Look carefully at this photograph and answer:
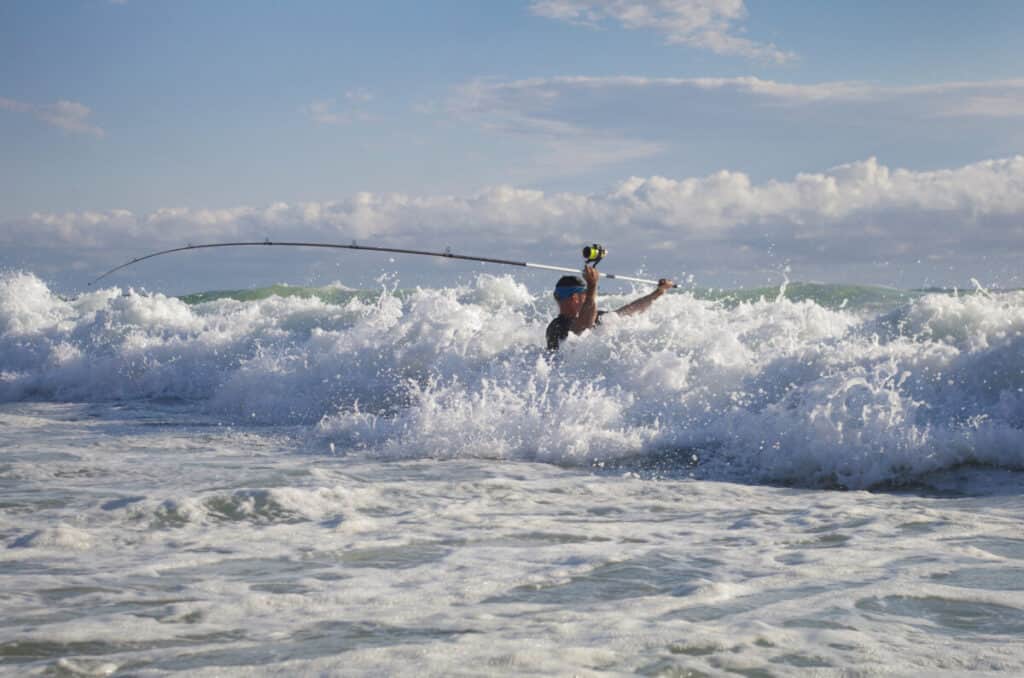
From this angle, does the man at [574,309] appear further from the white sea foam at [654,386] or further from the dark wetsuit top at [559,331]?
the white sea foam at [654,386]

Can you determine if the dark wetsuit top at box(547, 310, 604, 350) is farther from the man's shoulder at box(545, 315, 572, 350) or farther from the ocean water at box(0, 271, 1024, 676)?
the ocean water at box(0, 271, 1024, 676)

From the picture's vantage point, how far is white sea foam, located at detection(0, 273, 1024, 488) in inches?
320

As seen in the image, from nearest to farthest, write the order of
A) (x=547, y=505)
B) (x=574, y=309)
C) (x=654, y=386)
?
(x=547, y=505) < (x=654, y=386) < (x=574, y=309)

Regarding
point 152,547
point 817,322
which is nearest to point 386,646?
point 152,547

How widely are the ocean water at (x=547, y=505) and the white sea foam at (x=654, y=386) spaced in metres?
0.04

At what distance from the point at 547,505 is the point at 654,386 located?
12.5ft

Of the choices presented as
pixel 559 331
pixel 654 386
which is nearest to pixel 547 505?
pixel 654 386

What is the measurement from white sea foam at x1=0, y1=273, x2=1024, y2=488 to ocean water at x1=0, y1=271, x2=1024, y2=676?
37mm

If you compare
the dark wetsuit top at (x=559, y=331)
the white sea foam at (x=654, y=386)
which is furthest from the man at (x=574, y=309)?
the white sea foam at (x=654, y=386)

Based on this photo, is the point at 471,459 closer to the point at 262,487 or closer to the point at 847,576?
the point at 262,487

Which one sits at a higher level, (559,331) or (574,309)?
(574,309)

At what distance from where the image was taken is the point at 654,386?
10125 mm

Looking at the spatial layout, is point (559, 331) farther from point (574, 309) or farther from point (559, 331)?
point (574, 309)

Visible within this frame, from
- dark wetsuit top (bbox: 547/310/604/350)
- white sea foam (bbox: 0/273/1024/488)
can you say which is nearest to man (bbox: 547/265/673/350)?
dark wetsuit top (bbox: 547/310/604/350)
